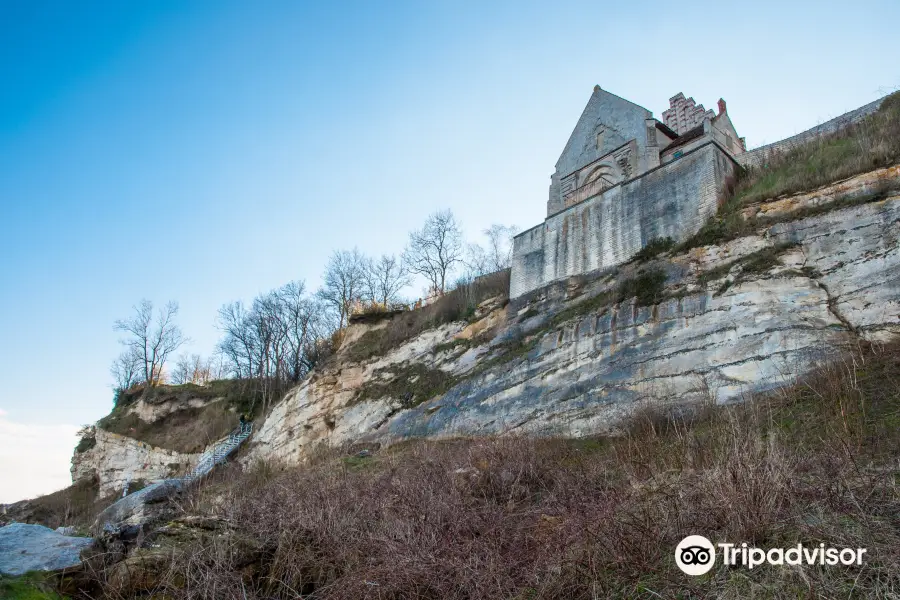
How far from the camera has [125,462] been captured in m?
26.6

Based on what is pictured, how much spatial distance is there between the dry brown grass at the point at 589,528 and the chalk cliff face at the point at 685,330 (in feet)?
11.0

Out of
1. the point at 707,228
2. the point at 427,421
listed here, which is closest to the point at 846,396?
the point at 707,228

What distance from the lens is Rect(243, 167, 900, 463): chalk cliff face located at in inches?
353

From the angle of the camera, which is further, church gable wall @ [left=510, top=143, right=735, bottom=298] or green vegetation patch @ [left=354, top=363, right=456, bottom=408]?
green vegetation patch @ [left=354, top=363, right=456, bottom=408]

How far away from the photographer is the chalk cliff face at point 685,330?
8969 millimetres

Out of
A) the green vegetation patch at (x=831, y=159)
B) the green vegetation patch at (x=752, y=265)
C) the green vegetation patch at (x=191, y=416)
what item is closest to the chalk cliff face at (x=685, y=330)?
the green vegetation patch at (x=752, y=265)

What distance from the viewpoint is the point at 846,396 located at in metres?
6.30

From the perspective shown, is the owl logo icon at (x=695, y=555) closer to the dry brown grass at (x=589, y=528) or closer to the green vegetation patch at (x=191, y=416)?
the dry brown grass at (x=589, y=528)

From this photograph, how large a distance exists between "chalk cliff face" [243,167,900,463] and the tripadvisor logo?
21.5 ft

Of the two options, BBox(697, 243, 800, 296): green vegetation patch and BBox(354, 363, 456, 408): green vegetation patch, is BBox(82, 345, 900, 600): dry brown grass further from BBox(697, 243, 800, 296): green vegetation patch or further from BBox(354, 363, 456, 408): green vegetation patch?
BBox(354, 363, 456, 408): green vegetation patch

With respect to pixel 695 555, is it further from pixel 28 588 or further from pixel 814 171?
pixel 814 171

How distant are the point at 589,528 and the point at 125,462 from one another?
29.9 metres

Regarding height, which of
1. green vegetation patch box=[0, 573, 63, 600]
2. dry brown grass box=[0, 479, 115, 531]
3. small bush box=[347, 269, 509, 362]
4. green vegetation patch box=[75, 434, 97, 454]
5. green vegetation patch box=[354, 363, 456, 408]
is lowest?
dry brown grass box=[0, 479, 115, 531]

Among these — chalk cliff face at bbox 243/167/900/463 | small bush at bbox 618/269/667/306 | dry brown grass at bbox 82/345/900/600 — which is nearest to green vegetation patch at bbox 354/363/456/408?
chalk cliff face at bbox 243/167/900/463
